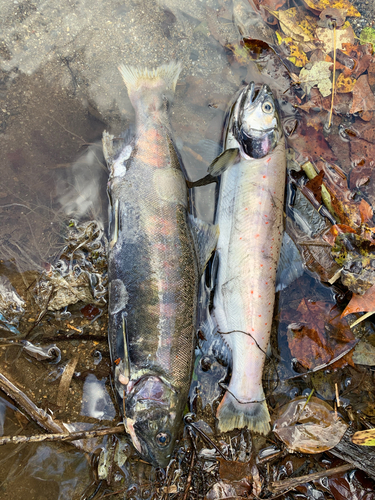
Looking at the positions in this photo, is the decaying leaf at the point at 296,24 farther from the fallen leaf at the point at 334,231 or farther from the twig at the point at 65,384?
the twig at the point at 65,384

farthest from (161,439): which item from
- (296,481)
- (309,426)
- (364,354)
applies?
(364,354)

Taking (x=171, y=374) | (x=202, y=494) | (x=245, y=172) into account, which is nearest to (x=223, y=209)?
(x=245, y=172)

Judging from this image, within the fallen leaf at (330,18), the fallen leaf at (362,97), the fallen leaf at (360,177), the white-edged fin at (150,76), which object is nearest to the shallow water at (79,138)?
the white-edged fin at (150,76)

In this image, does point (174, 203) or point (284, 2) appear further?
point (284, 2)

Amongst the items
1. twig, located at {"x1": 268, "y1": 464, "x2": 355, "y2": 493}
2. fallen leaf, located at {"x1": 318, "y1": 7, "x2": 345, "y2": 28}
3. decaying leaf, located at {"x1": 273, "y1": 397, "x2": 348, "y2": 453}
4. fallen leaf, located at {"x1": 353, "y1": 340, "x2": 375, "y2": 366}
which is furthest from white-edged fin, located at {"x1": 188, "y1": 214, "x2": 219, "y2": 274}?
fallen leaf, located at {"x1": 318, "y1": 7, "x2": 345, "y2": 28}

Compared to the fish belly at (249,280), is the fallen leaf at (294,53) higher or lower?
higher

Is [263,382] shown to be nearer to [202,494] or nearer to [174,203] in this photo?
[202,494]
